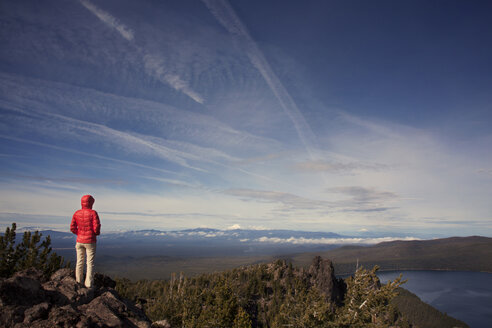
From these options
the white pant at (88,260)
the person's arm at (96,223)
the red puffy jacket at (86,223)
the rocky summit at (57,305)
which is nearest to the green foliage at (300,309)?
the white pant at (88,260)

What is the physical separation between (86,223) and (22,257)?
11683mm

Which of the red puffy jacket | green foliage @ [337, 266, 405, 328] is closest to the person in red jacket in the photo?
the red puffy jacket

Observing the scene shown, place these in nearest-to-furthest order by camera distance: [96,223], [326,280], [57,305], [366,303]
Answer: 1. [57,305]
2. [96,223]
3. [366,303]
4. [326,280]

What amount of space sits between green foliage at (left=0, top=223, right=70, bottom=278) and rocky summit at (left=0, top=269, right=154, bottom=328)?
4.50m

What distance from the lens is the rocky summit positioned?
488 inches

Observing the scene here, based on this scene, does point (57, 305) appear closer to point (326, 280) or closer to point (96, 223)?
point (96, 223)

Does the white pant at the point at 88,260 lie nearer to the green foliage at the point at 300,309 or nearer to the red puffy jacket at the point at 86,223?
the red puffy jacket at the point at 86,223

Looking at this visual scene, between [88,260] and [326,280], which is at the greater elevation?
[88,260]

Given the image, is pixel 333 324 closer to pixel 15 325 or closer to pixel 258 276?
pixel 15 325

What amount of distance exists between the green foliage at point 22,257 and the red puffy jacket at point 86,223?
21.2ft

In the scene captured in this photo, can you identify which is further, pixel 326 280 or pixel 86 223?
pixel 326 280

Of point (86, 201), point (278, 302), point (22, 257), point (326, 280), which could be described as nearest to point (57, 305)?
point (86, 201)

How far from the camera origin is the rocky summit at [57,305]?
12.4 metres

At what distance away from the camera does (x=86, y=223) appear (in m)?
16.4
